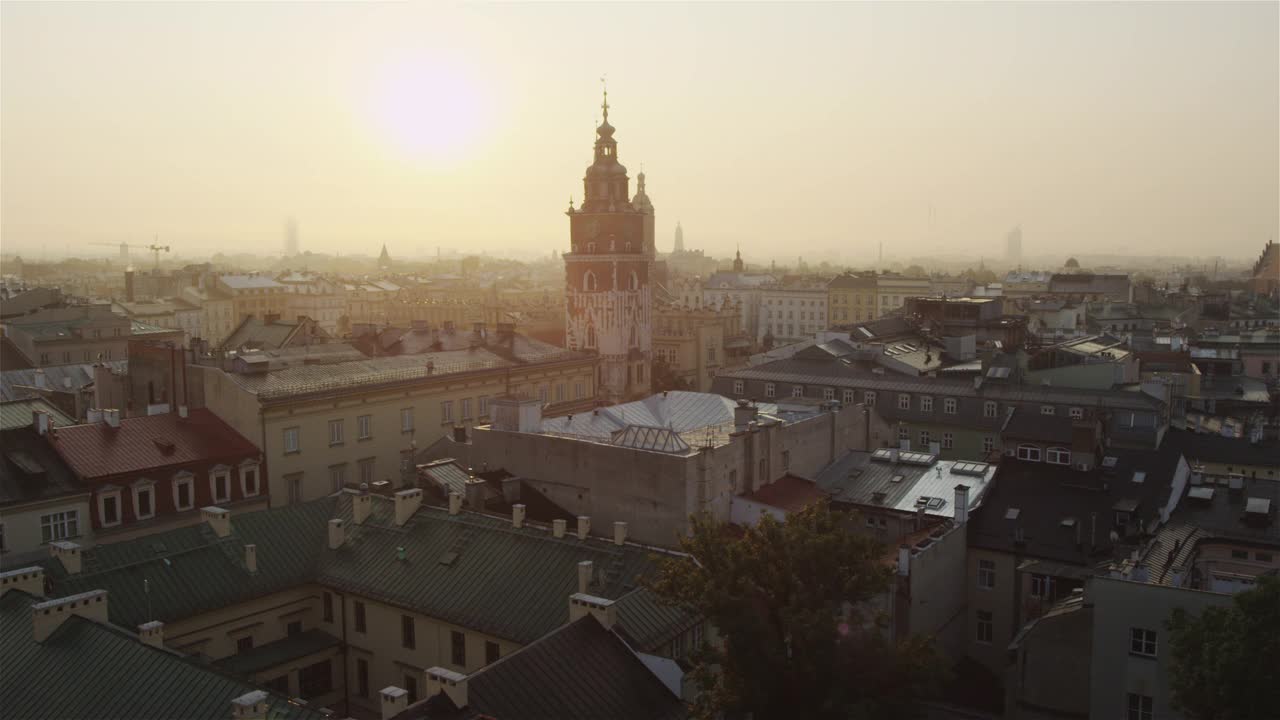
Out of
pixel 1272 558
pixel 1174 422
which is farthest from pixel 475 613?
pixel 1174 422

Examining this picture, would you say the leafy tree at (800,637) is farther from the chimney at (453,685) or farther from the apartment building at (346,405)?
the apartment building at (346,405)

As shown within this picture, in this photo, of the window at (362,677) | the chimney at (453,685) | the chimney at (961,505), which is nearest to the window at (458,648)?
the window at (362,677)

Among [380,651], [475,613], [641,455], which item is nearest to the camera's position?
[475,613]

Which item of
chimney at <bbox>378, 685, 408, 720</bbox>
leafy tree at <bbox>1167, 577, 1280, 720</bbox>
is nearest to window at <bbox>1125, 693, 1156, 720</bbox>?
leafy tree at <bbox>1167, 577, 1280, 720</bbox>

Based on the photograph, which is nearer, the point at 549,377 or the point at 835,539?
the point at 835,539

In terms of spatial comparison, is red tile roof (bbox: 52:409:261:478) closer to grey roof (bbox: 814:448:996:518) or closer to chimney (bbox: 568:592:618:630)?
chimney (bbox: 568:592:618:630)

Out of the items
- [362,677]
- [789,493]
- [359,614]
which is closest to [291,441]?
[359,614]

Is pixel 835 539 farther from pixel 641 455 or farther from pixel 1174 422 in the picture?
pixel 1174 422
